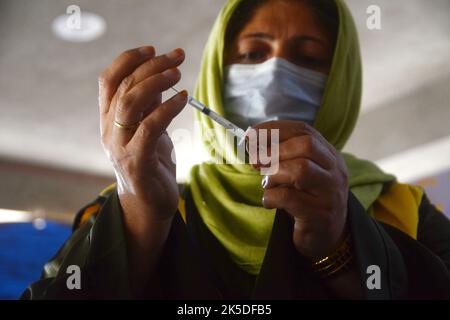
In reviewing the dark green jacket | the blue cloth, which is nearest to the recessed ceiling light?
the blue cloth

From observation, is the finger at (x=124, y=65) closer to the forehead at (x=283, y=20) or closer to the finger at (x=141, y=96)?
the finger at (x=141, y=96)

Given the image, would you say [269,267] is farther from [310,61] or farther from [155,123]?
[310,61]

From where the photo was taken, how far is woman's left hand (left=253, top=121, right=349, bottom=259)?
0.44 meters

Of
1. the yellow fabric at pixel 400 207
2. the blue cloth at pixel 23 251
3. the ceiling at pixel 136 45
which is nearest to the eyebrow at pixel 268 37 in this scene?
the yellow fabric at pixel 400 207

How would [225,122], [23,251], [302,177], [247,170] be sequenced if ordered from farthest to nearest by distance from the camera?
[23,251] < [247,170] < [225,122] < [302,177]

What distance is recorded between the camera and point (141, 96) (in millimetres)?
456

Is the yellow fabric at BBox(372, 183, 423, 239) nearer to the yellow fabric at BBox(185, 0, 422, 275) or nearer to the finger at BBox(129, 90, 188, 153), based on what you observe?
the yellow fabric at BBox(185, 0, 422, 275)

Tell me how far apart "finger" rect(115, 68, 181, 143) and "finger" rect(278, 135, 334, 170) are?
12 centimetres

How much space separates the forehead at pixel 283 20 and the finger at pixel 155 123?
37 centimetres

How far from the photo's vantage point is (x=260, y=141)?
0.45m

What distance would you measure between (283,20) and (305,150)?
417 millimetres

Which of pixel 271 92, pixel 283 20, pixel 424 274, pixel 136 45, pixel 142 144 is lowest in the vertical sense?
pixel 424 274

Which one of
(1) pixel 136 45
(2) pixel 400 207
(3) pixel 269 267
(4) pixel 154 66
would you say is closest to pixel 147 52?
(4) pixel 154 66
